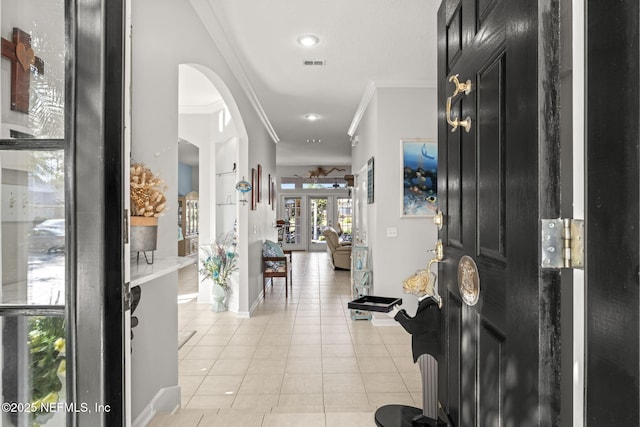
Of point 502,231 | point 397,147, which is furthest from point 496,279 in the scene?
point 397,147

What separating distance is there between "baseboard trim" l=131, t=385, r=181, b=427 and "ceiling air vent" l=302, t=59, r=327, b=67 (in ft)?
10.5

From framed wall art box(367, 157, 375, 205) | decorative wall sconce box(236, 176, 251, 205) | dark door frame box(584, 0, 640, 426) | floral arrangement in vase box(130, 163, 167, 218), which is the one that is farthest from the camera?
framed wall art box(367, 157, 375, 205)

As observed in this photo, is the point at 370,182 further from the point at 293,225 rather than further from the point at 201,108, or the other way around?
the point at 293,225

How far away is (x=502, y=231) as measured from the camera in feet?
2.98

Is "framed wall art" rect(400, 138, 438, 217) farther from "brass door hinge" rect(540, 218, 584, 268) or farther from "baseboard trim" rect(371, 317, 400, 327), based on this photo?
"brass door hinge" rect(540, 218, 584, 268)

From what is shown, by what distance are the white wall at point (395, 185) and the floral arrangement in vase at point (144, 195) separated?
3205 mm

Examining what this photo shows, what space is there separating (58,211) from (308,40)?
2.96m

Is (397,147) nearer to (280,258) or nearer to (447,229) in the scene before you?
(280,258)

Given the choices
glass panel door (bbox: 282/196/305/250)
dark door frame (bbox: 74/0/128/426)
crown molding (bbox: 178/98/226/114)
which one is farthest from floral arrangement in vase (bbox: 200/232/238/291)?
glass panel door (bbox: 282/196/305/250)

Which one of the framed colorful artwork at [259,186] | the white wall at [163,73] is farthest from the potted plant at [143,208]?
the framed colorful artwork at [259,186]

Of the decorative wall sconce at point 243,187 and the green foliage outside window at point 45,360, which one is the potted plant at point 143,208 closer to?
the green foliage outside window at point 45,360

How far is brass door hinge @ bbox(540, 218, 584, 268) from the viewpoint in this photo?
0.70 meters

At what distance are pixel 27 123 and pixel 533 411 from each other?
1395 millimetres

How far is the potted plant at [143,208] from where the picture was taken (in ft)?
5.80
